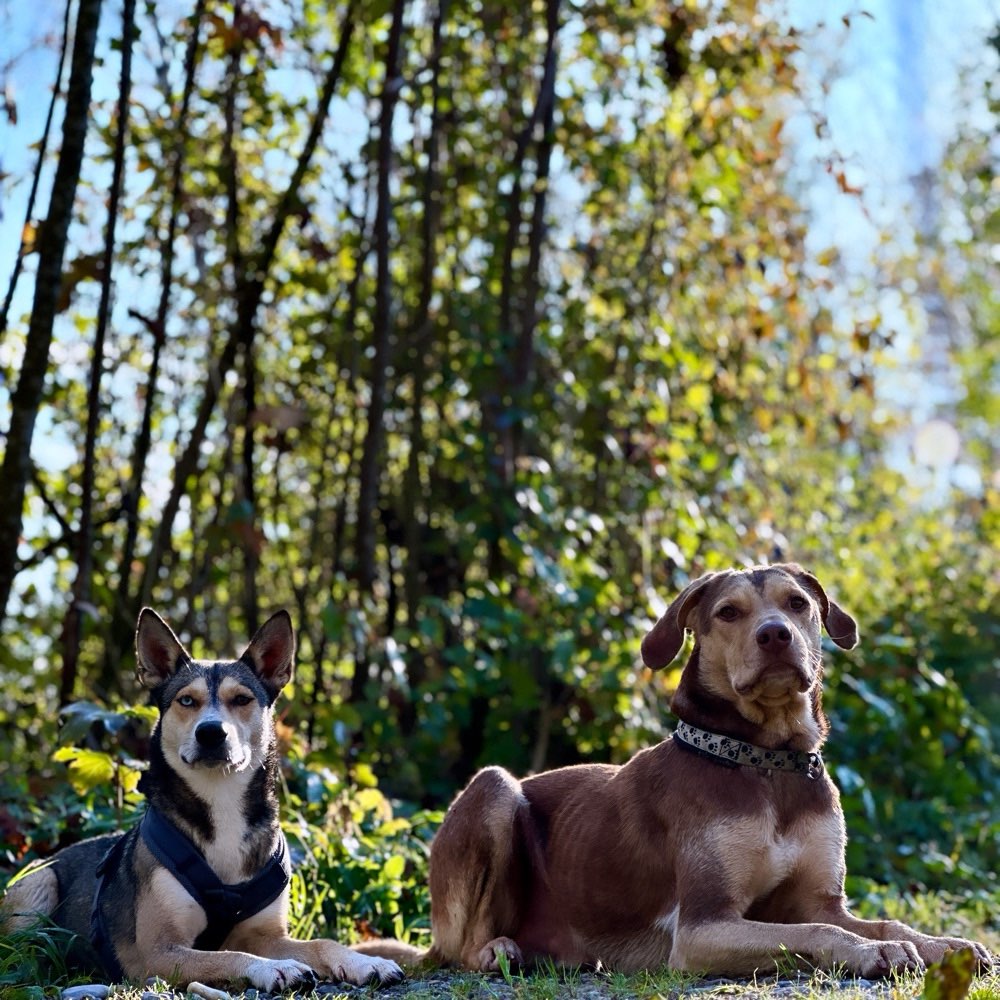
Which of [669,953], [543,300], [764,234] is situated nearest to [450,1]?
[543,300]

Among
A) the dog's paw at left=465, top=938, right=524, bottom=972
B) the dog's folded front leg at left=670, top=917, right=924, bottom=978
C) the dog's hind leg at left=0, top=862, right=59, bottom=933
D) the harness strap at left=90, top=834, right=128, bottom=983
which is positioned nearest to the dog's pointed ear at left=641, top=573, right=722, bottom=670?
the dog's folded front leg at left=670, top=917, right=924, bottom=978

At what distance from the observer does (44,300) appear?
7.86 metres

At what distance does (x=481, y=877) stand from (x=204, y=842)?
112 cm

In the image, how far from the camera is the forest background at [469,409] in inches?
384

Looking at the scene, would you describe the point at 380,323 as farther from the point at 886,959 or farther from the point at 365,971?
the point at 886,959

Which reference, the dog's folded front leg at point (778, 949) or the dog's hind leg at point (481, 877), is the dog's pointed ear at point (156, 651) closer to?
the dog's hind leg at point (481, 877)

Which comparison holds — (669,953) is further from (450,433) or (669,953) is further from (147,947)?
(450,433)

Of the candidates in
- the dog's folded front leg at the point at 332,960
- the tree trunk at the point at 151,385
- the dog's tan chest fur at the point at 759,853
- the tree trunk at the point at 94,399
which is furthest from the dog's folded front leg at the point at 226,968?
the tree trunk at the point at 151,385

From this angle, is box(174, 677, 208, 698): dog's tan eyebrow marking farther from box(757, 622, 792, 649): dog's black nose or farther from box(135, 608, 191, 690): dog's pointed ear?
box(757, 622, 792, 649): dog's black nose

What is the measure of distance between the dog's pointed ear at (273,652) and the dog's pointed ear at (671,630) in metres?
1.59

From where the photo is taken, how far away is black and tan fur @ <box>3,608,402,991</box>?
17.5ft

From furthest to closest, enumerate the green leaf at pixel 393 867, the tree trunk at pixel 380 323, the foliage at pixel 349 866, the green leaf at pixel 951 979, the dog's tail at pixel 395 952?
the tree trunk at pixel 380 323 < the green leaf at pixel 393 867 < the foliage at pixel 349 866 < the dog's tail at pixel 395 952 < the green leaf at pixel 951 979

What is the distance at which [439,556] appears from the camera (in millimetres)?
11484

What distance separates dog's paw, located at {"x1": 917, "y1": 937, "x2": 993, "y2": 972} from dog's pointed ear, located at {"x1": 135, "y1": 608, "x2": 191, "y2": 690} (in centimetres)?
307
